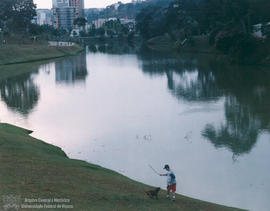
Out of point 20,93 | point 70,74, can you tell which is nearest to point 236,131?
point 20,93

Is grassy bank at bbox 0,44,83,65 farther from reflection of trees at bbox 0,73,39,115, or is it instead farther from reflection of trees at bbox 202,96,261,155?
reflection of trees at bbox 202,96,261,155

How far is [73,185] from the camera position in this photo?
2120cm

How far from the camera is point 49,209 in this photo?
1719 centimetres

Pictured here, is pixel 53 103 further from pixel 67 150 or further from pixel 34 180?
pixel 34 180

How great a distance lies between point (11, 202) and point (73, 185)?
4435 mm

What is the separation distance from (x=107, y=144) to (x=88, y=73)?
53789mm

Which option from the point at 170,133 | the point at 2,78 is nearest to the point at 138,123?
the point at 170,133

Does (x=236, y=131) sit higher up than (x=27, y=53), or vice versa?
(x=27, y=53)

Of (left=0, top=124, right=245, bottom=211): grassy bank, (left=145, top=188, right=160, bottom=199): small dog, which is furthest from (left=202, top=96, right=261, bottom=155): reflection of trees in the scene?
(left=145, top=188, right=160, bottom=199): small dog

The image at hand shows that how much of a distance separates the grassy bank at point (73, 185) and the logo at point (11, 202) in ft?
0.63

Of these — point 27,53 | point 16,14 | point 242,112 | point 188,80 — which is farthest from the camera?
point 16,14

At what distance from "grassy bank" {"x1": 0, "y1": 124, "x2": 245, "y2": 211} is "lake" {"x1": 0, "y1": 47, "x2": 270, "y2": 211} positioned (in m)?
3.94

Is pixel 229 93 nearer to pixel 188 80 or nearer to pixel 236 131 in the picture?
pixel 188 80

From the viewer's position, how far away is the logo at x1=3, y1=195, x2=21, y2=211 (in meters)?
16.8
